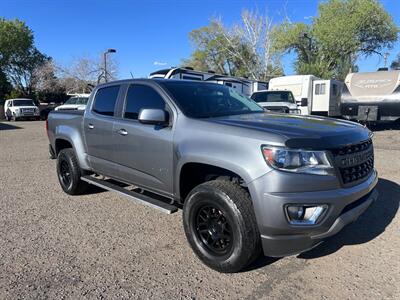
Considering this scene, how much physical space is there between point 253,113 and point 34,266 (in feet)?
9.65

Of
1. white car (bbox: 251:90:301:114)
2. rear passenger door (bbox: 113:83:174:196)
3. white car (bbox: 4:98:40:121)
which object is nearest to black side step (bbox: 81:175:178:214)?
rear passenger door (bbox: 113:83:174:196)

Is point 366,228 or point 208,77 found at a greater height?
point 208,77

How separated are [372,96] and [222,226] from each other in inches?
547

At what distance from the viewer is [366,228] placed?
4.46 m

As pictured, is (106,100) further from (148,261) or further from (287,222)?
(287,222)

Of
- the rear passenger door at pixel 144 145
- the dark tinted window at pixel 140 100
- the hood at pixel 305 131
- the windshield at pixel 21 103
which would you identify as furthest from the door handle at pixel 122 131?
the windshield at pixel 21 103

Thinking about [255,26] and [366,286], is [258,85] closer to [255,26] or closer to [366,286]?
[255,26]

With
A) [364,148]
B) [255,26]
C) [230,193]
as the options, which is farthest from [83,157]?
[255,26]

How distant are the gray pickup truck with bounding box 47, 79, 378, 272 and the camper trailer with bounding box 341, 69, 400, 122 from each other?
38.8 feet

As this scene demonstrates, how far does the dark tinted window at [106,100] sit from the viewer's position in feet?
16.7

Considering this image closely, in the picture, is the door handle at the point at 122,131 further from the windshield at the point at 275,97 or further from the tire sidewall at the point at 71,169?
the windshield at the point at 275,97

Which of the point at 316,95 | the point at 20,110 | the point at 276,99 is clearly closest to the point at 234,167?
the point at 276,99

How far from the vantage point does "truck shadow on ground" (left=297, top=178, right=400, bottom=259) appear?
3930 mm

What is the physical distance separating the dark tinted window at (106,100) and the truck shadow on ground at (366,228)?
3.11 meters
